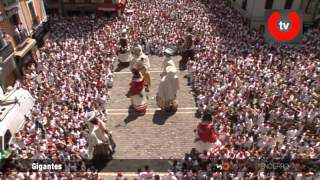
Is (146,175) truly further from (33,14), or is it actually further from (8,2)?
(33,14)

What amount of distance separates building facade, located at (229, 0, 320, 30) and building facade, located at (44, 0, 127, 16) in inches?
532

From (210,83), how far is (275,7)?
15617 millimetres

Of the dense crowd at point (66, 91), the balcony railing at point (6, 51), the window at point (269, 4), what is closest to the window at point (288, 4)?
the window at point (269, 4)

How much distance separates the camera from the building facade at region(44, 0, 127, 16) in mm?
31297

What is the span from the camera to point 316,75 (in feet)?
64.4

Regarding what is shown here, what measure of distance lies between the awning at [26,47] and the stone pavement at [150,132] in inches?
301

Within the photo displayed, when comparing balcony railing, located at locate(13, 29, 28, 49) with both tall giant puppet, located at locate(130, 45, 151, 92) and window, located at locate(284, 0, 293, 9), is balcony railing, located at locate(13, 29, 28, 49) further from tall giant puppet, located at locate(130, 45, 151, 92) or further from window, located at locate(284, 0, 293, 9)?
window, located at locate(284, 0, 293, 9)

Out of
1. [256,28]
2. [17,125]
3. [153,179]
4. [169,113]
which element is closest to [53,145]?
[17,125]

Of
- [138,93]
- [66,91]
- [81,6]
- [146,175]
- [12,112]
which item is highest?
[81,6]

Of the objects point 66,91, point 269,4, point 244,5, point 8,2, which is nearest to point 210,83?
point 66,91

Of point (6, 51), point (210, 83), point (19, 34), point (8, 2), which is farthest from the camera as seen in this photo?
point (19, 34)

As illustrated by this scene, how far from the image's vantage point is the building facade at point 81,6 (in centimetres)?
3130

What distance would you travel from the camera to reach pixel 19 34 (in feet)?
74.1

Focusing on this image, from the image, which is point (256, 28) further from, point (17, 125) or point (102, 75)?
point (17, 125)
